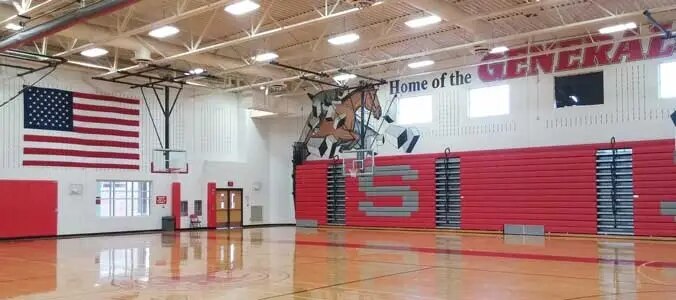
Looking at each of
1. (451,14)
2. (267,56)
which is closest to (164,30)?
(267,56)

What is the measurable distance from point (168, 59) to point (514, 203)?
1301 centimetres

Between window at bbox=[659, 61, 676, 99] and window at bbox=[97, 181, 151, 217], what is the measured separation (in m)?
19.6

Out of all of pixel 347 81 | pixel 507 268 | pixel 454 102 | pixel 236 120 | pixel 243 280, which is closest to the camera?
pixel 243 280

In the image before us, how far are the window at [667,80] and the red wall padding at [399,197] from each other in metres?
8.33

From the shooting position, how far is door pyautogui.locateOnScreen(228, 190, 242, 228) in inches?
1133

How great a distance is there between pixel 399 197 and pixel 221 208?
861 cm

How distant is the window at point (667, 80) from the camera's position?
63.3 ft

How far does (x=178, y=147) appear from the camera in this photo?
26734 mm

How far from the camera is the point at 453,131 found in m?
24.0

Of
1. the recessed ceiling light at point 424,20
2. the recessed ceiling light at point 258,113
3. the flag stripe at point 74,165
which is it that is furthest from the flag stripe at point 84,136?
the recessed ceiling light at point 424,20

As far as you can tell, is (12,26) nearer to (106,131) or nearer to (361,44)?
(106,131)

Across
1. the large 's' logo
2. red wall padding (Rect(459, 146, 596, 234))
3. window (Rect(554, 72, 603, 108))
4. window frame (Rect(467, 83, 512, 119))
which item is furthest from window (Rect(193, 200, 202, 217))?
window (Rect(554, 72, 603, 108))

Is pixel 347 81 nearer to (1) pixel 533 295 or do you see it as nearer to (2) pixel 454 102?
(2) pixel 454 102

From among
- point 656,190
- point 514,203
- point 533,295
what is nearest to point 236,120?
point 514,203
